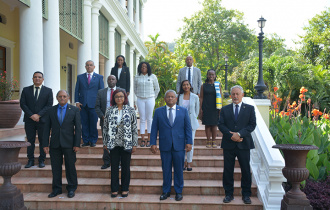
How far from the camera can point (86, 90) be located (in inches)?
262

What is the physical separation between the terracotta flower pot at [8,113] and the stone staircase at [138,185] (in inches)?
35.1

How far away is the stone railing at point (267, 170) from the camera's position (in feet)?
15.7

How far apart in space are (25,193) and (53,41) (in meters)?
4.75

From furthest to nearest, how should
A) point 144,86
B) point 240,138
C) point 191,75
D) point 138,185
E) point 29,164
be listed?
point 191,75 → point 144,86 → point 29,164 → point 138,185 → point 240,138

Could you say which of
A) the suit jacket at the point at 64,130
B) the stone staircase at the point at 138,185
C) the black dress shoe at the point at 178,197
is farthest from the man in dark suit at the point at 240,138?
the suit jacket at the point at 64,130

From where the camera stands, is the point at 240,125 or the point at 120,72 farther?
the point at 120,72

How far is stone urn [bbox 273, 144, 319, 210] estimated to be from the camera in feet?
14.3

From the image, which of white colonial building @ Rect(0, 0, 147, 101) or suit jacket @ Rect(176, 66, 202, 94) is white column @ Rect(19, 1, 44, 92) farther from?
suit jacket @ Rect(176, 66, 202, 94)

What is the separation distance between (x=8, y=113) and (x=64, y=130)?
2.71 meters

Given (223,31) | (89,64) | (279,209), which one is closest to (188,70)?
(89,64)

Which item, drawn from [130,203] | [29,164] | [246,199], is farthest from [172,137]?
[29,164]

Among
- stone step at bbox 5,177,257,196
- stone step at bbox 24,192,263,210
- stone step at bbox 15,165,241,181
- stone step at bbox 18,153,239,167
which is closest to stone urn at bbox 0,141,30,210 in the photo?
stone step at bbox 24,192,263,210

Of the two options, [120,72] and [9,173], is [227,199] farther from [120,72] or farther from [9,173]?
[120,72]

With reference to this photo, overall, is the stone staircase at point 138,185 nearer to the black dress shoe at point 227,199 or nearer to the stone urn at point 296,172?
the black dress shoe at point 227,199
